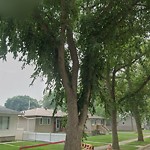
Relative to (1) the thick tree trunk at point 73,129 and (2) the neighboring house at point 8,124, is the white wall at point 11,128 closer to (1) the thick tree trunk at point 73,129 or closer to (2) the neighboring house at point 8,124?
(2) the neighboring house at point 8,124

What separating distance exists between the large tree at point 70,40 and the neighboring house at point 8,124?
50.7 ft

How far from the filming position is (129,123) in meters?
68.9

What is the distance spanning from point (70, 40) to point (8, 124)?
1809 centimetres

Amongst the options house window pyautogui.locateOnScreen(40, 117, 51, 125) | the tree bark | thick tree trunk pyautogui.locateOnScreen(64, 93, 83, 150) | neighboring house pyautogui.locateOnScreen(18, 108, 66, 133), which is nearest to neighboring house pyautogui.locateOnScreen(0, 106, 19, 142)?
neighboring house pyautogui.locateOnScreen(18, 108, 66, 133)

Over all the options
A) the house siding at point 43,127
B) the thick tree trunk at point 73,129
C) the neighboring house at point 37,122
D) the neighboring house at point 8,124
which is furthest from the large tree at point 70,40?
the house siding at point 43,127

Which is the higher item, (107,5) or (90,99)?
(107,5)

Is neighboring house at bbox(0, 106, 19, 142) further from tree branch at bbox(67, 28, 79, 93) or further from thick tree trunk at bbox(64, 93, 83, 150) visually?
thick tree trunk at bbox(64, 93, 83, 150)

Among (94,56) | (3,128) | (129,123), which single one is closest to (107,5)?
(94,56)

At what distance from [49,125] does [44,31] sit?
99.5 feet

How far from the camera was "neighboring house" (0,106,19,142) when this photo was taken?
27.3 m

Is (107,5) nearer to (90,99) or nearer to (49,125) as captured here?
(90,99)

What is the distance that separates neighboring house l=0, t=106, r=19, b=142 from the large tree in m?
15.4

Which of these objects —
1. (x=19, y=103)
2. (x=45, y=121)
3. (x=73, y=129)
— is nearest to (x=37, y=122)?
(x=45, y=121)

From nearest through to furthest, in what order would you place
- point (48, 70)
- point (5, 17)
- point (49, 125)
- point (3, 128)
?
point (5, 17) < point (48, 70) < point (3, 128) < point (49, 125)
